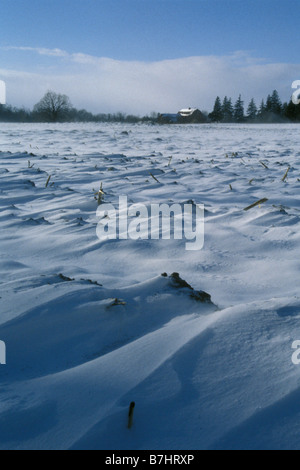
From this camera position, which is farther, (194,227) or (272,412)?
(194,227)

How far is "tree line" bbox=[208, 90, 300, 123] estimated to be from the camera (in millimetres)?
38969

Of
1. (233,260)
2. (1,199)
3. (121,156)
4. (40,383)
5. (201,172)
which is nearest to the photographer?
(40,383)

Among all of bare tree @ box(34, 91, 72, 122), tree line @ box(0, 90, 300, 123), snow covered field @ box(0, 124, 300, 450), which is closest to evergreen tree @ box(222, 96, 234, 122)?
tree line @ box(0, 90, 300, 123)

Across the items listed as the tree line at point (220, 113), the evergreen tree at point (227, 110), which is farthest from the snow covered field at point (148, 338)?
the evergreen tree at point (227, 110)

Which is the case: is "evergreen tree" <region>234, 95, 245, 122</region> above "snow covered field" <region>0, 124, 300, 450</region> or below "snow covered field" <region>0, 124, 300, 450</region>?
above

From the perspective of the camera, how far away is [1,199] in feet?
10.3

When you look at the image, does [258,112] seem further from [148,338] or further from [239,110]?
[148,338]

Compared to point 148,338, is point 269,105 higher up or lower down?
higher up

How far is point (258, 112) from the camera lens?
150 feet

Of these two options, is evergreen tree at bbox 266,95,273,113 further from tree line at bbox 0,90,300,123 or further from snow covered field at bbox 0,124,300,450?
snow covered field at bbox 0,124,300,450

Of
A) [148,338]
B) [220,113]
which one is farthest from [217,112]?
[148,338]

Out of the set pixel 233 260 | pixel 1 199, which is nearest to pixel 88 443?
pixel 233 260

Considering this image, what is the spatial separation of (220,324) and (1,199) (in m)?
2.70

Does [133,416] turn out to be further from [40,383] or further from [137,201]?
[137,201]
